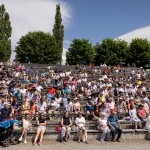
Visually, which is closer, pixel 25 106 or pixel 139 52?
pixel 25 106

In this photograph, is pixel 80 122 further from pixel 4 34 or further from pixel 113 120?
pixel 4 34

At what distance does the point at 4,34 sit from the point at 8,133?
63.6 m

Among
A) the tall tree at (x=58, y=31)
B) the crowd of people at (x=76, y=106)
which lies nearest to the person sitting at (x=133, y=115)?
the crowd of people at (x=76, y=106)

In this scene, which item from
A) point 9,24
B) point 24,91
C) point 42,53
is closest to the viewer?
point 24,91

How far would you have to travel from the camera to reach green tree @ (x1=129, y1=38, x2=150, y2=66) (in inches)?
2931

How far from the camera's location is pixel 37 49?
74812mm

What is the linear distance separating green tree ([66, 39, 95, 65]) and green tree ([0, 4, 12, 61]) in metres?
11.6

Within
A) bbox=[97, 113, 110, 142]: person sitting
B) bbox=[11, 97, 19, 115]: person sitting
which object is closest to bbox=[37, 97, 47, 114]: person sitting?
bbox=[11, 97, 19, 115]: person sitting

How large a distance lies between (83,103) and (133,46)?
52.2 m

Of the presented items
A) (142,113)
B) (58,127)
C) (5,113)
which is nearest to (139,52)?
(142,113)

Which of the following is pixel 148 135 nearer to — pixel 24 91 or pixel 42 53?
pixel 24 91

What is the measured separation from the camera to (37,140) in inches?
755

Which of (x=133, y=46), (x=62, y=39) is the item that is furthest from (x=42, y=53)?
(x=133, y=46)

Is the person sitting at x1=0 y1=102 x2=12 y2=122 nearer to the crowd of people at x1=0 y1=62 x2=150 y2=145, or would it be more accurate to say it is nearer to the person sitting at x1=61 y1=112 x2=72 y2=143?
the crowd of people at x1=0 y1=62 x2=150 y2=145
